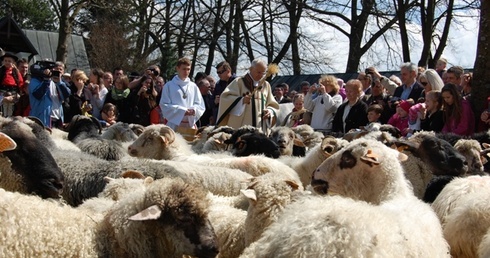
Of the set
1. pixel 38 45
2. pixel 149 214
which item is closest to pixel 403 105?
pixel 149 214

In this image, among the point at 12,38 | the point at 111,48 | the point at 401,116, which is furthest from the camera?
the point at 111,48

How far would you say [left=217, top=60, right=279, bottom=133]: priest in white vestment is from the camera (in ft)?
33.8

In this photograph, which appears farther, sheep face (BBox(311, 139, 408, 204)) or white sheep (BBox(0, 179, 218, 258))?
sheep face (BBox(311, 139, 408, 204))

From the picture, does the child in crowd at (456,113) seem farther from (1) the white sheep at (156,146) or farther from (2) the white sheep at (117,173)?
(1) the white sheep at (156,146)

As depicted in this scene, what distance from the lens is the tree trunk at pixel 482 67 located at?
900cm

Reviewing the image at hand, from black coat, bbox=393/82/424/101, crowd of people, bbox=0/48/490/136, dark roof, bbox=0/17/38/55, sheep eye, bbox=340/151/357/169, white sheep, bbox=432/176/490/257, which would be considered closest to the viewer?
white sheep, bbox=432/176/490/257

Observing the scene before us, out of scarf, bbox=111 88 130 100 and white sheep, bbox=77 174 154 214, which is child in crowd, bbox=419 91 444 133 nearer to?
white sheep, bbox=77 174 154 214

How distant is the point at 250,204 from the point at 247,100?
5872mm

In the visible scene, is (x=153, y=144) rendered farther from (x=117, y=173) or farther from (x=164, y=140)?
Result: (x=117, y=173)

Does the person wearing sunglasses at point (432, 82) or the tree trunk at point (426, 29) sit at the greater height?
the tree trunk at point (426, 29)

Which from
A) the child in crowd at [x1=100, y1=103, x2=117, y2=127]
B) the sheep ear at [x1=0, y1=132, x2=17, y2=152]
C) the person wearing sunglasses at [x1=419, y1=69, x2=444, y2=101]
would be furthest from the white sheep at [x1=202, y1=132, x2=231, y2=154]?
the sheep ear at [x1=0, y1=132, x2=17, y2=152]

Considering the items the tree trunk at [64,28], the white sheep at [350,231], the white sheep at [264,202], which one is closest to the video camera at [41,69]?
the white sheep at [264,202]

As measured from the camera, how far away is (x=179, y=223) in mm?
3730

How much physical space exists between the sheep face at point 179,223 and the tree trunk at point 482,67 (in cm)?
626
